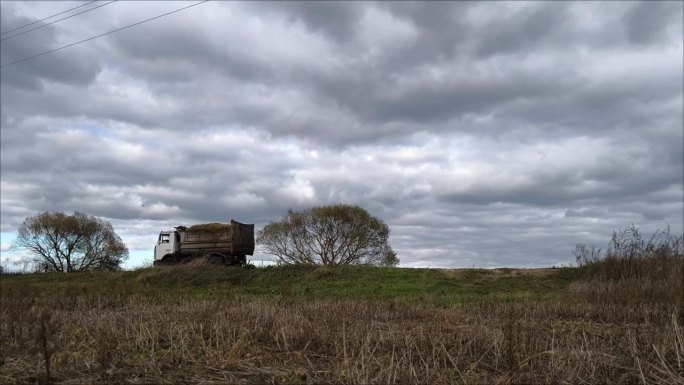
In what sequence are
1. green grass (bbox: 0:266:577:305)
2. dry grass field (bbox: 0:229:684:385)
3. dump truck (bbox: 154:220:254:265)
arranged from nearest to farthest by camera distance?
dry grass field (bbox: 0:229:684:385) → green grass (bbox: 0:266:577:305) → dump truck (bbox: 154:220:254:265)

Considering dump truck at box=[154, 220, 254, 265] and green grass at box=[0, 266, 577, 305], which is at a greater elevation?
dump truck at box=[154, 220, 254, 265]

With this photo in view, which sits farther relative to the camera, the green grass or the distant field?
the green grass

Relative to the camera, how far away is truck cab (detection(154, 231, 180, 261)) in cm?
4094

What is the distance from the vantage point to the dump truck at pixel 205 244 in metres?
40.1

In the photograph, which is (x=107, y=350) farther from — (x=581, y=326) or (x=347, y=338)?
(x=581, y=326)

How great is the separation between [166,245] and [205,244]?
3.24 m

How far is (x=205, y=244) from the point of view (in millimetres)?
40438

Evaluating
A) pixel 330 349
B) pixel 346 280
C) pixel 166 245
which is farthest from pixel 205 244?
pixel 330 349

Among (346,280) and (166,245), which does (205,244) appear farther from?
(346,280)

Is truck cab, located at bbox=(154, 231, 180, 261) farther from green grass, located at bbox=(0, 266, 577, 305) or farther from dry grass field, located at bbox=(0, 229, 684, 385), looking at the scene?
dry grass field, located at bbox=(0, 229, 684, 385)

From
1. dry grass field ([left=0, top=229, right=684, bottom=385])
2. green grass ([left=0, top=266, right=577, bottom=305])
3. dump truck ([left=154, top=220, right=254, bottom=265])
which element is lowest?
dry grass field ([left=0, top=229, right=684, bottom=385])

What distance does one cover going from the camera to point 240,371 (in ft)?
18.9

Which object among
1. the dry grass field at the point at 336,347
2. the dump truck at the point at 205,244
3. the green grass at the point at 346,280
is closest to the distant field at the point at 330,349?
the dry grass field at the point at 336,347

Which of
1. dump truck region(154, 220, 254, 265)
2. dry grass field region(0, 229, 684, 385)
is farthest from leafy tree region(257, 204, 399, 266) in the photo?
dry grass field region(0, 229, 684, 385)
